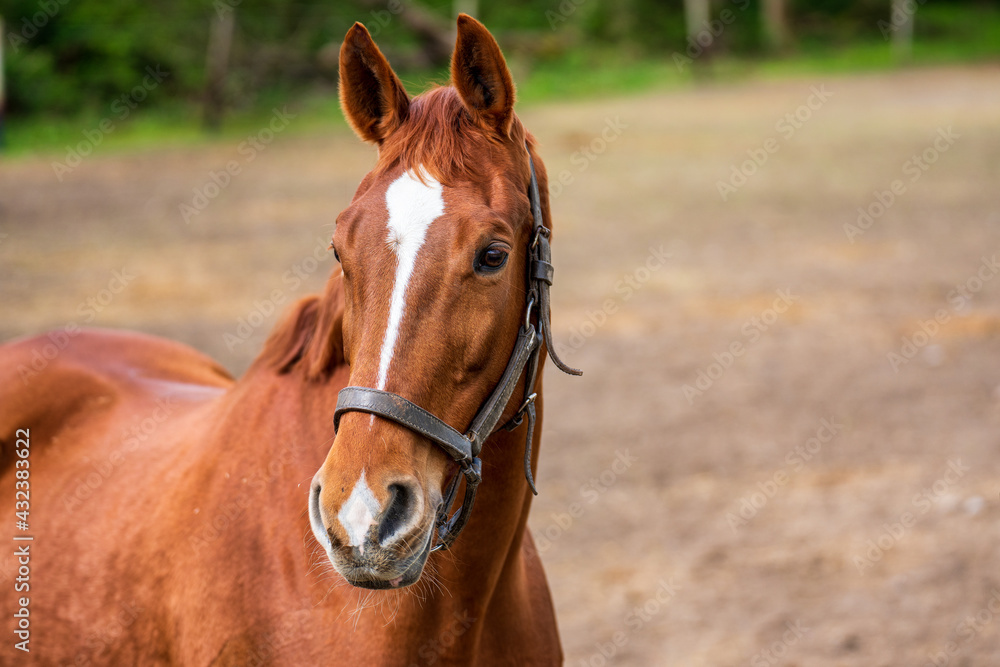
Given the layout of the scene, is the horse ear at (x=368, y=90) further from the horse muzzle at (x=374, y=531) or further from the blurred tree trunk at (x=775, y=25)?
the blurred tree trunk at (x=775, y=25)

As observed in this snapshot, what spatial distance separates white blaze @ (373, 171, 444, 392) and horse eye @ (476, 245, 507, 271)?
0.11 meters

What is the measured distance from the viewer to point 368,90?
1.91 m

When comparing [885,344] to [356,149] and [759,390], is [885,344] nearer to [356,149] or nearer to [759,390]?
[759,390]

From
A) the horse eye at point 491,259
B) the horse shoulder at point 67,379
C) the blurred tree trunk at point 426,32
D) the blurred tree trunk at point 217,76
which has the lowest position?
the blurred tree trunk at point 426,32

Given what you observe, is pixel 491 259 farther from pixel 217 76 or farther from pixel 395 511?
pixel 217 76

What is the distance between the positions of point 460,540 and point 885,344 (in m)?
5.81

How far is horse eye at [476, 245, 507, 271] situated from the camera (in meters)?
1.65

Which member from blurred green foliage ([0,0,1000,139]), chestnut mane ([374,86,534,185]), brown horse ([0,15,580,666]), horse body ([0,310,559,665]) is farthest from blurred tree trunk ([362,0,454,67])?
chestnut mane ([374,86,534,185])

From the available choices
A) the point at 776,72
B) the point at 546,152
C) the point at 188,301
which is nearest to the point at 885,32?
the point at 776,72

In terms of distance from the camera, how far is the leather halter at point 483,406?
1.55 m

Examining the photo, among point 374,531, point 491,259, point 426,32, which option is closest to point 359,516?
point 374,531

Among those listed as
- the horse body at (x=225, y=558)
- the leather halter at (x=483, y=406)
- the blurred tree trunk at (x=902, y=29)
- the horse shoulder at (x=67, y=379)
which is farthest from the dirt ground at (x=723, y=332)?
the blurred tree trunk at (x=902, y=29)

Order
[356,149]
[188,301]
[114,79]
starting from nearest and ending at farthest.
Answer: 1. [188,301]
2. [356,149]
3. [114,79]

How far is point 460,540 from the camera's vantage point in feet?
A: 6.23
